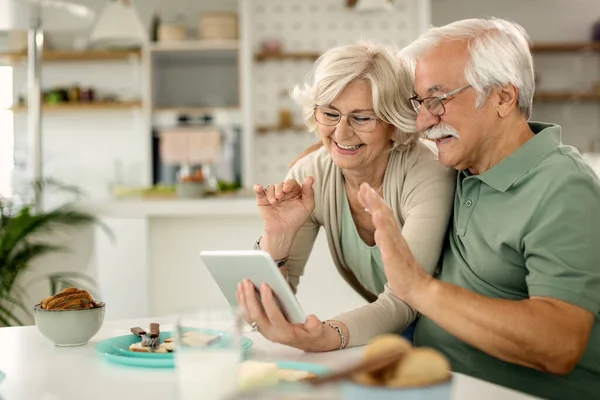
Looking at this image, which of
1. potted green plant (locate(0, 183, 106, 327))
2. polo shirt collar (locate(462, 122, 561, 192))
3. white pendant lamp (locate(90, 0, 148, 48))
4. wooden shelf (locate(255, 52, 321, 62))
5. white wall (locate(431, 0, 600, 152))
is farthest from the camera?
white wall (locate(431, 0, 600, 152))

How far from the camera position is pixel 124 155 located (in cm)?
756

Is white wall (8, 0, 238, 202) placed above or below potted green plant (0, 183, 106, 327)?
above

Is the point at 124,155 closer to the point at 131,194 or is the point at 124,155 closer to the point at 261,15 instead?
the point at 261,15

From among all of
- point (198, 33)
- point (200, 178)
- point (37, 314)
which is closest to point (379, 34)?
point (198, 33)

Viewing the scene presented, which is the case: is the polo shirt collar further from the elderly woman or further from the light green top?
the light green top

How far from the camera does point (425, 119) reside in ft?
5.37

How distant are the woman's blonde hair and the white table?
0.61 meters

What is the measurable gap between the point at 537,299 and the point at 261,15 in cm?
604

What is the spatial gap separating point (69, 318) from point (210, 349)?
58 cm

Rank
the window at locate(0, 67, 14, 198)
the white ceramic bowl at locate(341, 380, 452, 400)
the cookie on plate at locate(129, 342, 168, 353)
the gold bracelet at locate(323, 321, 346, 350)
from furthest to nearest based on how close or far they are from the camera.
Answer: the window at locate(0, 67, 14, 198), the gold bracelet at locate(323, 321, 346, 350), the cookie on plate at locate(129, 342, 168, 353), the white ceramic bowl at locate(341, 380, 452, 400)

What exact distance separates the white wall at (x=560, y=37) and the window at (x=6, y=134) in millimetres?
4271

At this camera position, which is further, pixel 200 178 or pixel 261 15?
pixel 261 15

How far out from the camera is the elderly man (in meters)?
1.33

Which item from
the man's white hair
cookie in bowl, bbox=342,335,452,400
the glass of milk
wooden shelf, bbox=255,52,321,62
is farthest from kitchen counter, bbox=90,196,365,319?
wooden shelf, bbox=255,52,321,62
